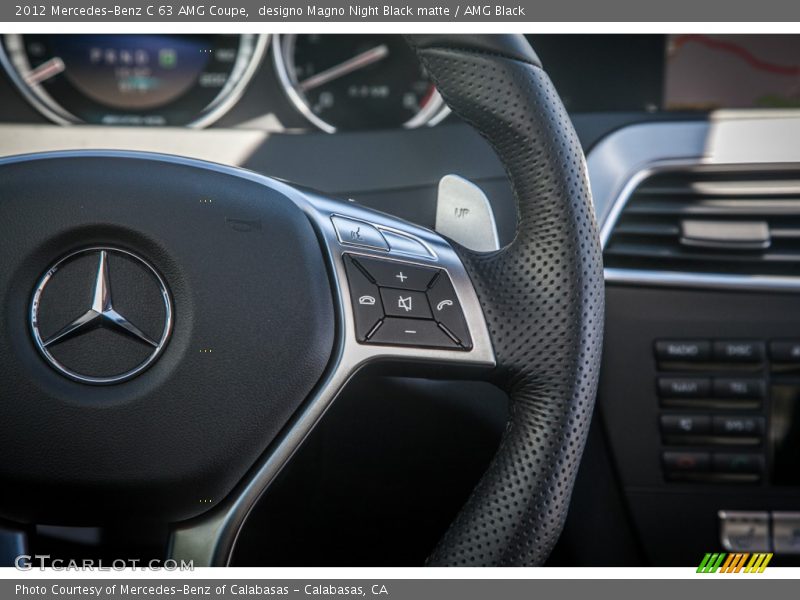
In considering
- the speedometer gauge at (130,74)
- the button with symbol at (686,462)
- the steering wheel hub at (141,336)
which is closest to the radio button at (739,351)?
the button with symbol at (686,462)

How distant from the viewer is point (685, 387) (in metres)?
1.21

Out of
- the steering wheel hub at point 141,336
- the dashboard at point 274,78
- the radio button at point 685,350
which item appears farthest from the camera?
the dashboard at point 274,78

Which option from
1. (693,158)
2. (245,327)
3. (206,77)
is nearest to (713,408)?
(693,158)

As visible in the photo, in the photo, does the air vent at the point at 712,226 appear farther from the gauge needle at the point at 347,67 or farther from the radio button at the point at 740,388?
the gauge needle at the point at 347,67

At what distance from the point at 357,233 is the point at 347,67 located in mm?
696

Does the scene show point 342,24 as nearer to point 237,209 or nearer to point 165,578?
point 237,209

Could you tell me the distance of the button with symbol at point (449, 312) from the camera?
81cm

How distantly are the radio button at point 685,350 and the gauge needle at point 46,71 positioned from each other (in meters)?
0.96

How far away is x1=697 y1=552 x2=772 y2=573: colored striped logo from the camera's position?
1.22 metres

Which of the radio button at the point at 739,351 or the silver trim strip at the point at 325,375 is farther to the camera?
the radio button at the point at 739,351

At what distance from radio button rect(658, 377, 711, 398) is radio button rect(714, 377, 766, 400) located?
0.01 meters

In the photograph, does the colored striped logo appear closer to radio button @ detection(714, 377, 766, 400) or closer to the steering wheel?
radio button @ detection(714, 377, 766, 400)

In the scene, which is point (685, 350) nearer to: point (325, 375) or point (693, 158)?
point (693, 158)

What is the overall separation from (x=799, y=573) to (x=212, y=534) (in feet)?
1.87
